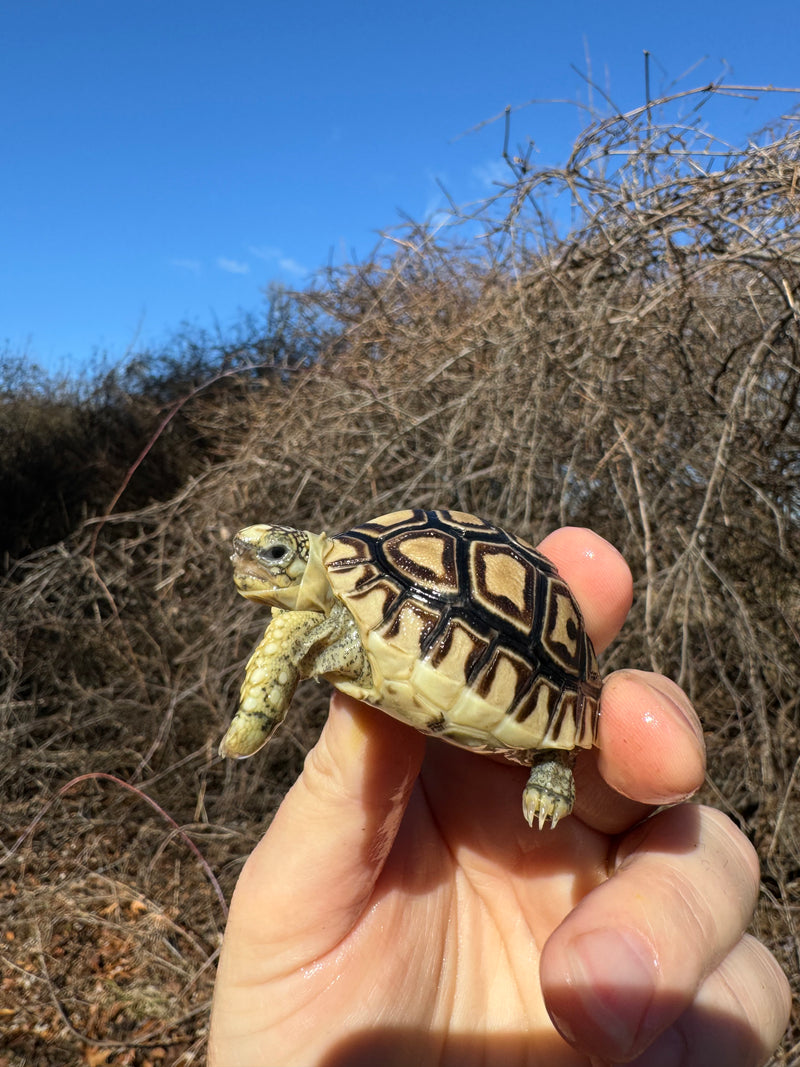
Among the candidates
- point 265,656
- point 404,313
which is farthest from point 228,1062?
point 404,313

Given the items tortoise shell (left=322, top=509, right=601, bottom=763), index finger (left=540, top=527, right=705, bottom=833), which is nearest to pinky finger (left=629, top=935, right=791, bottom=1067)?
index finger (left=540, top=527, right=705, bottom=833)

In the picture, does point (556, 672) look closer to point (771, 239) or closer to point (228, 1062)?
point (228, 1062)

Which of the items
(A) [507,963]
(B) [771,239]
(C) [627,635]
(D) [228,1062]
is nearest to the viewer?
(D) [228,1062]

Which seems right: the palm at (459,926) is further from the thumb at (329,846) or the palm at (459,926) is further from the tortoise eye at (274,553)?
the tortoise eye at (274,553)

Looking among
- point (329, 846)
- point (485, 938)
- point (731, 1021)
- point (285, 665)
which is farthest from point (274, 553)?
point (731, 1021)

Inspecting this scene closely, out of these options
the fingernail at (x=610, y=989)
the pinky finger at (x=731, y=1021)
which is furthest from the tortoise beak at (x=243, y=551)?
the pinky finger at (x=731, y=1021)

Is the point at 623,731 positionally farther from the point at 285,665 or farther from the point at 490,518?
the point at 490,518
